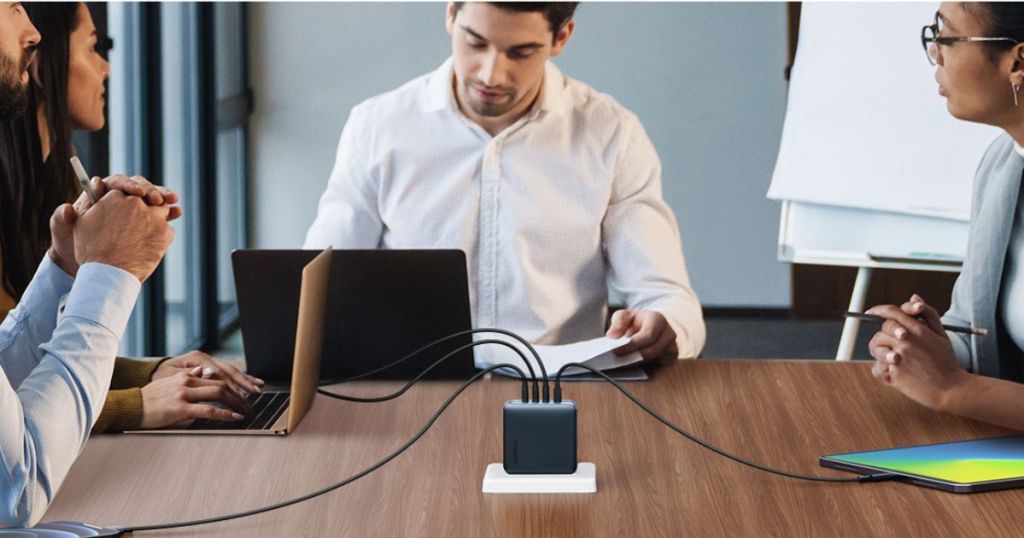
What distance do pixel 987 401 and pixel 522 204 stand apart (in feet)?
3.32

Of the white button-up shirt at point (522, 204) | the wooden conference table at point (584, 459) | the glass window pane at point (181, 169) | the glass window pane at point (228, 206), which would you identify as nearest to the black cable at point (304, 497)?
the wooden conference table at point (584, 459)

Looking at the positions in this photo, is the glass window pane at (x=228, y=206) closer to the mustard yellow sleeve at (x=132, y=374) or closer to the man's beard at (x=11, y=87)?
the mustard yellow sleeve at (x=132, y=374)

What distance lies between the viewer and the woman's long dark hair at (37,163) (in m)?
1.69

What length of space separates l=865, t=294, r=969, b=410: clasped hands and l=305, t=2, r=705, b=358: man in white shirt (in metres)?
0.61

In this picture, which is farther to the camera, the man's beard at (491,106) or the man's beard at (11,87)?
the man's beard at (491,106)

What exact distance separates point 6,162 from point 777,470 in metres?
1.18

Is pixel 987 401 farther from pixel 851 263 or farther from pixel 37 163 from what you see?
pixel 851 263

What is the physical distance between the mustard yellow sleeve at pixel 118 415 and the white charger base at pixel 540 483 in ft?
1.59

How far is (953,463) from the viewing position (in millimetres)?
1282

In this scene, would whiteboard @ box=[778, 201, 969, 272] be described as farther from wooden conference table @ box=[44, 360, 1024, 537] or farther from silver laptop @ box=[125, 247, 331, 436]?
silver laptop @ box=[125, 247, 331, 436]

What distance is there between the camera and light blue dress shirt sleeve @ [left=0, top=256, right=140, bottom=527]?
1.04 metres

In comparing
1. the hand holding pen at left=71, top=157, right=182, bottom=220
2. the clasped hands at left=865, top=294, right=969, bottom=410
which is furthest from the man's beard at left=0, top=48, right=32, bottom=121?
the clasped hands at left=865, top=294, right=969, bottom=410

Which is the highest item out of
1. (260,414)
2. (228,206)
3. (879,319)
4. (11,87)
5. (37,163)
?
(11,87)

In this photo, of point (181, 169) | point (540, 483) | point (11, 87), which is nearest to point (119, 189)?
point (11, 87)
